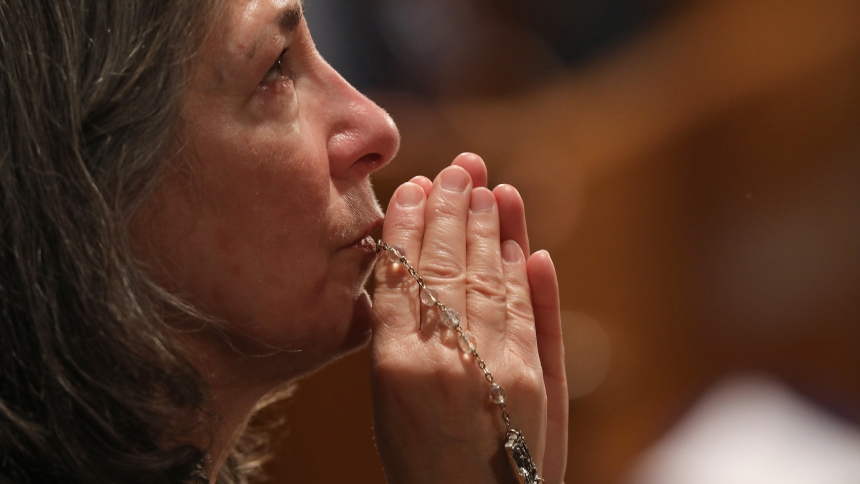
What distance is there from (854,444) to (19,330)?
5.82 feet

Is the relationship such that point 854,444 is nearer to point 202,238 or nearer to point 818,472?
point 818,472

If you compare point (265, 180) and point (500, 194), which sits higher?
point (500, 194)

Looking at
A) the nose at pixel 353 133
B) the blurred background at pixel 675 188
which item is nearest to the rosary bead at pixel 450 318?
the nose at pixel 353 133

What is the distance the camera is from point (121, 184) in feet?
2.25

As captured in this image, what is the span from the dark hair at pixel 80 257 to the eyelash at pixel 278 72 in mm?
127

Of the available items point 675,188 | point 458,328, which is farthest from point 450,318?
point 675,188

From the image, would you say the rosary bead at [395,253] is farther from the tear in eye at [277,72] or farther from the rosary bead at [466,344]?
the tear in eye at [277,72]

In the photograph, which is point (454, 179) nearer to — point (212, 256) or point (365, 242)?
point (365, 242)

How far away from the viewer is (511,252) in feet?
2.95

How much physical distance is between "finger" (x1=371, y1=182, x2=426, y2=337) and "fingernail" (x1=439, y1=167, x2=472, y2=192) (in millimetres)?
33

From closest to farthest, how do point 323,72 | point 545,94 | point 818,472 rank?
point 323,72 < point 818,472 < point 545,94

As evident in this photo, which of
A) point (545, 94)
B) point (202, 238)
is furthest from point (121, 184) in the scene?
point (545, 94)

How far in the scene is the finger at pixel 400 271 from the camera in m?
0.81

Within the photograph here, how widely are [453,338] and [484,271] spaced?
10 cm
